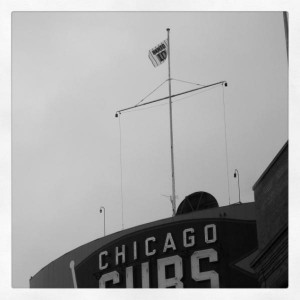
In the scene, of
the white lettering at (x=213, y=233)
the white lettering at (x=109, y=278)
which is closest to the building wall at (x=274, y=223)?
the white lettering at (x=213, y=233)

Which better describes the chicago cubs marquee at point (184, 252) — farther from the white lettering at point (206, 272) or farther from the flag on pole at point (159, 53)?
the flag on pole at point (159, 53)

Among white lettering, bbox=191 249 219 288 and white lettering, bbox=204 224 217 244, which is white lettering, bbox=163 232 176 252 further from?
white lettering, bbox=204 224 217 244

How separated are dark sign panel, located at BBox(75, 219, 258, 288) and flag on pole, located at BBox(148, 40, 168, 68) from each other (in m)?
10.3

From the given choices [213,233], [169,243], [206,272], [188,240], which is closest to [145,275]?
[169,243]

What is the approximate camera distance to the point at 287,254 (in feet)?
111

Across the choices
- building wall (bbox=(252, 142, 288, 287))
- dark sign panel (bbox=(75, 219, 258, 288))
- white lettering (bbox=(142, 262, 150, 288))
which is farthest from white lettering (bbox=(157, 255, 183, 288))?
building wall (bbox=(252, 142, 288, 287))

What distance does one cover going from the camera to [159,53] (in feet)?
163

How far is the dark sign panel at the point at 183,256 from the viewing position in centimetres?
3919

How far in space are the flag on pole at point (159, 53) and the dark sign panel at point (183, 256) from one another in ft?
33.8

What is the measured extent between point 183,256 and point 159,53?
12544mm

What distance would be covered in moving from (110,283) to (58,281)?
4162 mm

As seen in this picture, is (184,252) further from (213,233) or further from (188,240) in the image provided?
(213,233)

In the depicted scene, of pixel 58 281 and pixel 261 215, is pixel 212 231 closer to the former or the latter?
pixel 261 215

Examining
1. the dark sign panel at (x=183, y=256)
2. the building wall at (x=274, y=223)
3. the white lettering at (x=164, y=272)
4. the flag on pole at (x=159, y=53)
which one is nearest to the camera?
the building wall at (x=274, y=223)
